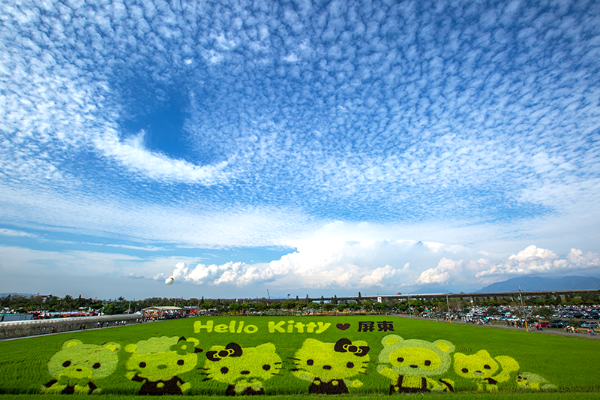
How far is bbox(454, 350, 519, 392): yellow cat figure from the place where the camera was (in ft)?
47.7

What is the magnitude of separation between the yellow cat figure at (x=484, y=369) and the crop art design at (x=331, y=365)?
4812 mm

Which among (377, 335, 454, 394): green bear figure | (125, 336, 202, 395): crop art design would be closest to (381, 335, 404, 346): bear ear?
(377, 335, 454, 394): green bear figure

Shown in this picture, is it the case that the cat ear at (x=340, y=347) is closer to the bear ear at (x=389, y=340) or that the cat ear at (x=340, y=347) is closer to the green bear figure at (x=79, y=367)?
the bear ear at (x=389, y=340)

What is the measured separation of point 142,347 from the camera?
16344mm

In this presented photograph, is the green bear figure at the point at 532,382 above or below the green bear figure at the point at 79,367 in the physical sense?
below

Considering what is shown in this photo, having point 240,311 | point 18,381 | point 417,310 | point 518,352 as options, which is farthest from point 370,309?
point 18,381

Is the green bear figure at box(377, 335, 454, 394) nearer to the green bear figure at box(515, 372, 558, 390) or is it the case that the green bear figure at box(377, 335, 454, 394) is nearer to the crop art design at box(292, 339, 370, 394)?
the crop art design at box(292, 339, 370, 394)

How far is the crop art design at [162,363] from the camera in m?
14.4

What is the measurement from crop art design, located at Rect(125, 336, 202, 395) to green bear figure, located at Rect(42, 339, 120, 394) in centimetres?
97

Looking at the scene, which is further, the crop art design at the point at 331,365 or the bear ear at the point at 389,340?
the bear ear at the point at 389,340

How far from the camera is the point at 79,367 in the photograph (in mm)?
14875

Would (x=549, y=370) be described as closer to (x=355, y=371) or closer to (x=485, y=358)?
(x=485, y=358)

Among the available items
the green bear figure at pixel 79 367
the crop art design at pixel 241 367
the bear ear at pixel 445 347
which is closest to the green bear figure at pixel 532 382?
the bear ear at pixel 445 347

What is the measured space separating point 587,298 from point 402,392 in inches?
5771
